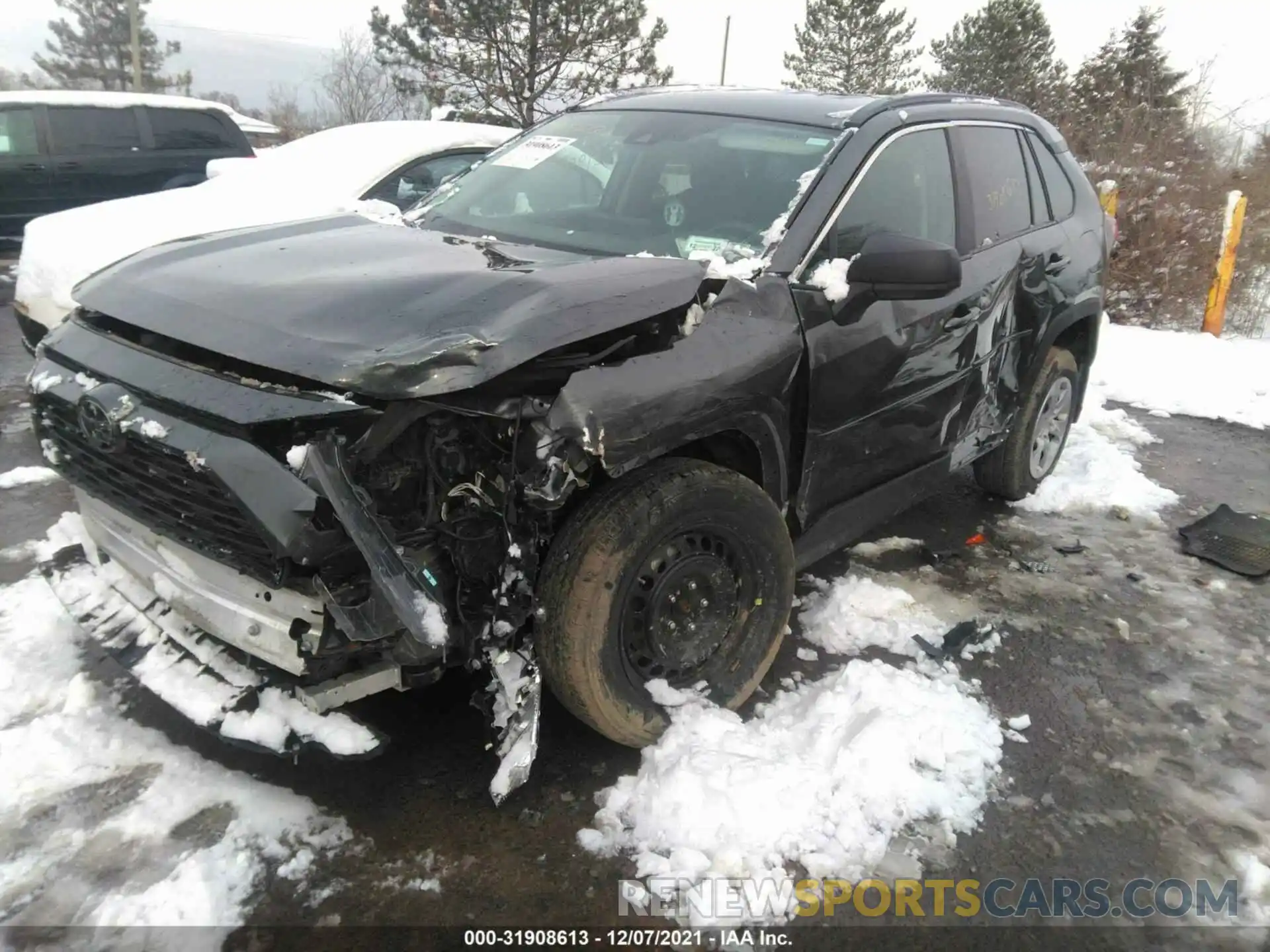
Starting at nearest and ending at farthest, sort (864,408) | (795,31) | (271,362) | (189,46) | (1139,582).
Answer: (271,362) → (864,408) → (1139,582) → (795,31) → (189,46)

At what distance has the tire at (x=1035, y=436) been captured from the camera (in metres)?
4.54

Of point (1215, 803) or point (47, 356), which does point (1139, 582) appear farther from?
point (47, 356)

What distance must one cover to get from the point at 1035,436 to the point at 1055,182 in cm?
128

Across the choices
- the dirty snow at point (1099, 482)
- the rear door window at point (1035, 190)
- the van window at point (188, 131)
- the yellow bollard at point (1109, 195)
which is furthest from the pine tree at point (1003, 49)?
the rear door window at point (1035, 190)

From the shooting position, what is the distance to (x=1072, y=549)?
4441mm

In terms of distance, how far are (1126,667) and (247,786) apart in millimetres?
3128

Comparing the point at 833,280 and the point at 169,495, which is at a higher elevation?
the point at 833,280

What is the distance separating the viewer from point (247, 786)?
255 cm

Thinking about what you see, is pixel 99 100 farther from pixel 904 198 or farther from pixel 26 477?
pixel 904 198

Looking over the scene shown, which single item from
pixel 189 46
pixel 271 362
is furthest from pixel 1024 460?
pixel 189 46

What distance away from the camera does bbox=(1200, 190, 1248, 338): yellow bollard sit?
28.6 ft

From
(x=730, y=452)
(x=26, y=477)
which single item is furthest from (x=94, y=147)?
(x=730, y=452)

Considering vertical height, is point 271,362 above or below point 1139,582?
above
